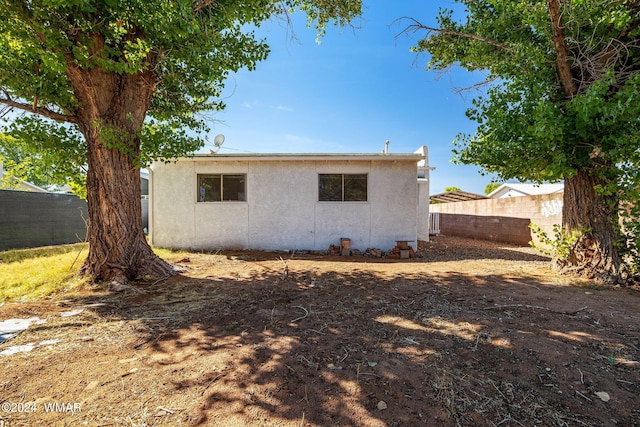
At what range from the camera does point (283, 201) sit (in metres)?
8.23

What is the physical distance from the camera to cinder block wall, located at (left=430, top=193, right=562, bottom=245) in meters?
9.30

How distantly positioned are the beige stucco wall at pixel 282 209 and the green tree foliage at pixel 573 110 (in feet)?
9.33

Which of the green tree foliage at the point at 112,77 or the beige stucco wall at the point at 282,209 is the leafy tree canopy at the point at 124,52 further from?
the beige stucco wall at the point at 282,209

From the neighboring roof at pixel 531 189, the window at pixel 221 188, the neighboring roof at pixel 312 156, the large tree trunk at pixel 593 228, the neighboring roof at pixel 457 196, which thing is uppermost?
the neighboring roof at pixel 531 189

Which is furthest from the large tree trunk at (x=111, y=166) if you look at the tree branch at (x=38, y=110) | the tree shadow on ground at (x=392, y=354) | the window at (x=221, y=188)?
the window at (x=221, y=188)

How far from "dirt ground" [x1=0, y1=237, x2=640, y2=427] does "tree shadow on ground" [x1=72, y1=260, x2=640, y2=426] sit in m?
0.01

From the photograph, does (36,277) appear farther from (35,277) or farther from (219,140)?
(219,140)

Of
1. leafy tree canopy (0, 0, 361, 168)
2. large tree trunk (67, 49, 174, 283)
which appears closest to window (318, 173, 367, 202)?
leafy tree canopy (0, 0, 361, 168)

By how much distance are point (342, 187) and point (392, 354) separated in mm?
6096

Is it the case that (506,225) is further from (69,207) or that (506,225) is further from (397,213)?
(69,207)

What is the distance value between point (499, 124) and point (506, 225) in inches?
319

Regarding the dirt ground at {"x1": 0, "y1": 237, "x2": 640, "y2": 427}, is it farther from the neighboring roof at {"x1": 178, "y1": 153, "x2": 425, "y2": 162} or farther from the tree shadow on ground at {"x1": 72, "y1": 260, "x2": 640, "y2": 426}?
the neighboring roof at {"x1": 178, "y1": 153, "x2": 425, "y2": 162}

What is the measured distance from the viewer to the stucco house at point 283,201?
8.03 metres

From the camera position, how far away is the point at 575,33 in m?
4.40
